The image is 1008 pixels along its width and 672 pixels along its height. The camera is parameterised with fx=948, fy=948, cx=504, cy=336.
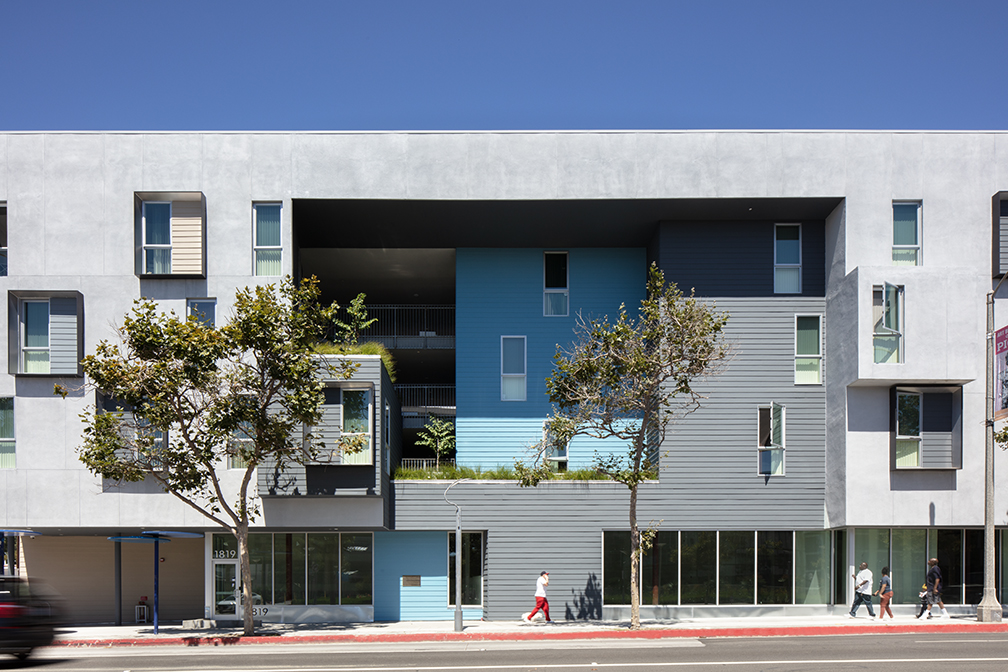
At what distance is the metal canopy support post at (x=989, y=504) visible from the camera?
2489 cm

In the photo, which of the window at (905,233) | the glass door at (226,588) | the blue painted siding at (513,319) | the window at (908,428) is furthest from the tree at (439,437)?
the window at (905,233)

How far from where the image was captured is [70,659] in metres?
19.8

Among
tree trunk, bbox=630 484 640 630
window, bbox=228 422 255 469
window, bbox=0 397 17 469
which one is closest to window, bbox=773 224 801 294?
tree trunk, bbox=630 484 640 630

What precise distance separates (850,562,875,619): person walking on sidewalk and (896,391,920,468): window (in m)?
3.19

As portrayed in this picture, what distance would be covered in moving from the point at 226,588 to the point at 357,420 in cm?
692

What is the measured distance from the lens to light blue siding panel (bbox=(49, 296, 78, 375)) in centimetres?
2642

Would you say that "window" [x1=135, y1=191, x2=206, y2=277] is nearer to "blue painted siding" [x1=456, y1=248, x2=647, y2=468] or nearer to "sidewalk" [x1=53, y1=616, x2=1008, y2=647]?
"blue painted siding" [x1=456, y1=248, x2=647, y2=468]

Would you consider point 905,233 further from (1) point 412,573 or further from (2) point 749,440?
(1) point 412,573

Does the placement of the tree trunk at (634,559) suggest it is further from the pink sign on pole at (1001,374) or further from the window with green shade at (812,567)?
the pink sign on pole at (1001,374)

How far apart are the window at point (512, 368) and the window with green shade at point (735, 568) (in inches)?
309

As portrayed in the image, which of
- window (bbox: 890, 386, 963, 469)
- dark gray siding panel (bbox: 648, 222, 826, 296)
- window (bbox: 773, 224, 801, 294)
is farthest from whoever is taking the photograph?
window (bbox: 773, 224, 801, 294)

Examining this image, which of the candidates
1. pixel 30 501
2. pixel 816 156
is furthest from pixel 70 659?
pixel 816 156

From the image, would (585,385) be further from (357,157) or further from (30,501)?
(30,501)

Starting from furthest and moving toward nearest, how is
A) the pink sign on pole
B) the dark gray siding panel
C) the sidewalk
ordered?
1. the dark gray siding panel
2. the pink sign on pole
3. the sidewalk
